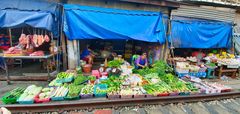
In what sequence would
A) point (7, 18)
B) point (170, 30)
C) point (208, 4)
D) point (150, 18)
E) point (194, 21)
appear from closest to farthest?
1. point (7, 18)
2. point (150, 18)
3. point (170, 30)
4. point (194, 21)
5. point (208, 4)

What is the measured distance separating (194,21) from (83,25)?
7.47 metres

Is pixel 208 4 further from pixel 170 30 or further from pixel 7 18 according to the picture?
pixel 7 18

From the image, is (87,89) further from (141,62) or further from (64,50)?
(141,62)

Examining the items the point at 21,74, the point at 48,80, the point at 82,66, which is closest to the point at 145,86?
the point at 82,66

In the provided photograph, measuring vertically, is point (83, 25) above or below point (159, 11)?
below

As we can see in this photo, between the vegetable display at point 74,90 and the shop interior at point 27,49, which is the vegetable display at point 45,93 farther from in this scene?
the shop interior at point 27,49

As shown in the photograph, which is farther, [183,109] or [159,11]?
[159,11]

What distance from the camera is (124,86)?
6562mm

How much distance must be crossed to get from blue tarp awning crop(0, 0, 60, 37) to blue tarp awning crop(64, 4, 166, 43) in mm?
709

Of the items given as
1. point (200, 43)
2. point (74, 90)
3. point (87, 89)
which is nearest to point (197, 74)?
point (200, 43)

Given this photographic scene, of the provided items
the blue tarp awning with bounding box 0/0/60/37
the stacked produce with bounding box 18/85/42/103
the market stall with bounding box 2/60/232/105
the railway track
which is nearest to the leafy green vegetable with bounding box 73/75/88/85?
the market stall with bounding box 2/60/232/105

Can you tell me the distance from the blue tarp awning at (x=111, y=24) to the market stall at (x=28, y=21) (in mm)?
759

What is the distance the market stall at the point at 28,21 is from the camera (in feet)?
21.4

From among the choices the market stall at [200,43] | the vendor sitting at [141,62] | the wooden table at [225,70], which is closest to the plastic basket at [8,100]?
the vendor sitting at [141,62]
